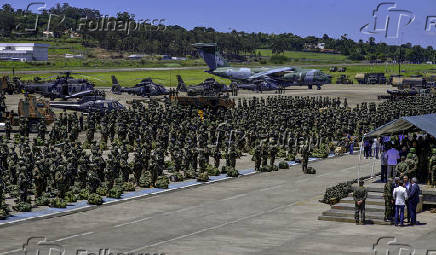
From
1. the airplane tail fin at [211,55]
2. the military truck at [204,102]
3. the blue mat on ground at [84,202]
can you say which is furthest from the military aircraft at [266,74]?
the blue mat on ground at [84,202]

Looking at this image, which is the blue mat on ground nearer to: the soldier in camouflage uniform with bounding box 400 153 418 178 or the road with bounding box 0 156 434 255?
the road with bounding box 0 156 434 255

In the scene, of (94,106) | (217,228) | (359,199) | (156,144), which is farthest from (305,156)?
(94,106)

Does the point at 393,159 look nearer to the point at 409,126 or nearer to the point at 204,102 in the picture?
the point at 409,126

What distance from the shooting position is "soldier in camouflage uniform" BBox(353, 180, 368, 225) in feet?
72.9

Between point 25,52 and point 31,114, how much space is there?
116288 millimetres

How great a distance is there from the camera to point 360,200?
22.3 metres

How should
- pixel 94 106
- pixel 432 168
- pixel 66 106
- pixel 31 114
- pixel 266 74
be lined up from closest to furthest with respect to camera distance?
pixel 432 168
pixel 31 114
pixel 94 106
pixel 66 106
pixel 266 74

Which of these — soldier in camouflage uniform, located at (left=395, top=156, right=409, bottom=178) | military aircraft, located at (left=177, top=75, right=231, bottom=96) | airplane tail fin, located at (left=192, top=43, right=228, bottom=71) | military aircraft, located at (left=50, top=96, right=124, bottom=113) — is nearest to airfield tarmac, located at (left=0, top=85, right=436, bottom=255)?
soldier in camouflage uniform, located at (left=395, top=156, right=409, bottom=178)

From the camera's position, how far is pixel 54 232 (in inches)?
854

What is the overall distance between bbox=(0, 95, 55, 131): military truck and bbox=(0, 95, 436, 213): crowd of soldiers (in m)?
1.08

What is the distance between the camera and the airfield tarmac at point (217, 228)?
19719 mm

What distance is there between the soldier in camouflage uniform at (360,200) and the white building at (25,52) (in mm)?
138040

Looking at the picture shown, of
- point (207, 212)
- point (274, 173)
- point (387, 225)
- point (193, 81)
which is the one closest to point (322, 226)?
point (387, 225)

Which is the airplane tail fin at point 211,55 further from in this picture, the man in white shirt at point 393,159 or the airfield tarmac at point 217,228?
the man in white shirt at point 393,159
